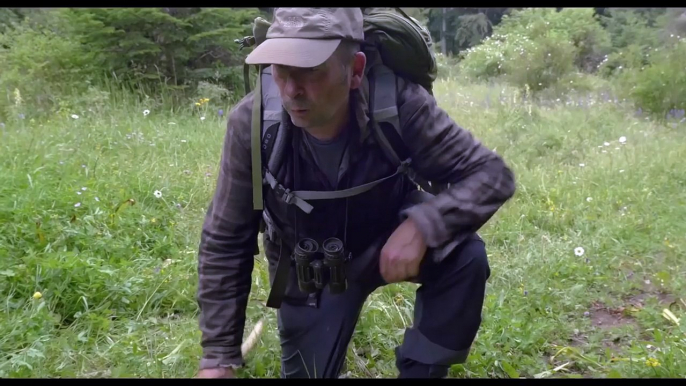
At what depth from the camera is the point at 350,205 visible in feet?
7.07

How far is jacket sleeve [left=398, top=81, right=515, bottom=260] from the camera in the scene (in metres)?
1.98

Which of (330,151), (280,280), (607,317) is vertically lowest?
(607,317)

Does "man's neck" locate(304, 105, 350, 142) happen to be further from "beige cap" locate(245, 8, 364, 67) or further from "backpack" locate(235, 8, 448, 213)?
"beige cap" locate(245, 8, 364, 67)

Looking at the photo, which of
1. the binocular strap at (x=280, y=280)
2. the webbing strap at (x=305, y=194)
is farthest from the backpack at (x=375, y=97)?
the binocular strap at (x=280, y=280)

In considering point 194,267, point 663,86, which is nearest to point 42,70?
point 194,267

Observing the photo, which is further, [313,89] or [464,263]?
[464,263]

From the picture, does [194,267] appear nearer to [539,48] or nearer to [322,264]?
[322,264]

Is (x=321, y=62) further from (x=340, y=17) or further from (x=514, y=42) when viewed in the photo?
(x=514, y=42)

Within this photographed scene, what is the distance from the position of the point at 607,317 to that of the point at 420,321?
1.44 m

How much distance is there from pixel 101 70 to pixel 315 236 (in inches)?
227

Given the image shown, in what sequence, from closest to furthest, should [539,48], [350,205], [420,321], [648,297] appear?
[350,205], [420,321], [648,297], [539,48]

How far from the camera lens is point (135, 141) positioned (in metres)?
5.33

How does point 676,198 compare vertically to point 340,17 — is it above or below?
below
